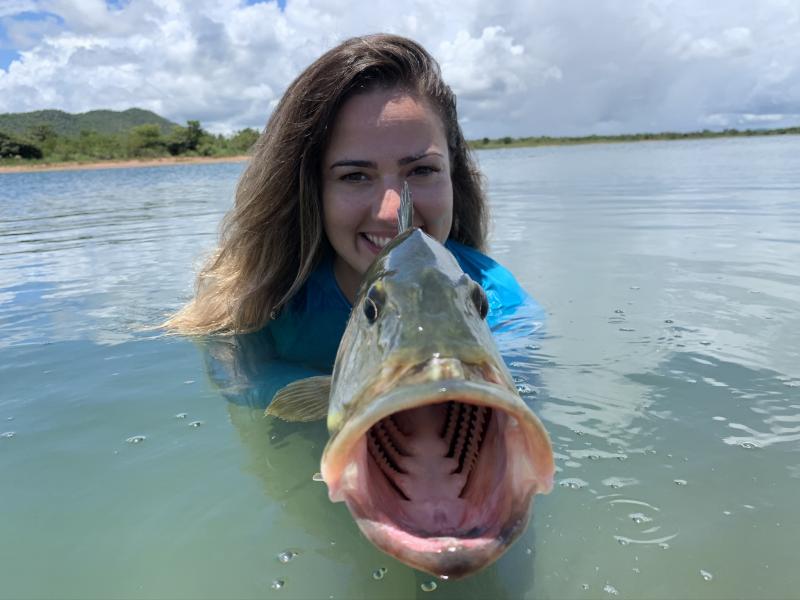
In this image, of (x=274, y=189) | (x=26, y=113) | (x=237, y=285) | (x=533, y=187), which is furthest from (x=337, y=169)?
(x=26, y=113)

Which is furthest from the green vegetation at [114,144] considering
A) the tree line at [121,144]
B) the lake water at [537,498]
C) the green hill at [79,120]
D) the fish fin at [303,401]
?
the green hill at [79,120]

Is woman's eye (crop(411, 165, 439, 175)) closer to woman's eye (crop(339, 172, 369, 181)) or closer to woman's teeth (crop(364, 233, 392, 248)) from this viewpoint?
woman's eye (crop(339, 172, 369, 181))

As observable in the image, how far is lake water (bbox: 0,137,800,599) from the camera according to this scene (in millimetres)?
2006

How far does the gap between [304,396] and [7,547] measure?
1.12 meters

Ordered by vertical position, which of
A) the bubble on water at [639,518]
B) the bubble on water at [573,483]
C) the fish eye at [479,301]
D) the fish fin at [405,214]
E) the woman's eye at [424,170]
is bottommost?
the bubble on water at [573,483]

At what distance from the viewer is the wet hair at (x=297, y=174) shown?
3500 mm

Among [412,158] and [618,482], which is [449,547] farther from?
[412,158]

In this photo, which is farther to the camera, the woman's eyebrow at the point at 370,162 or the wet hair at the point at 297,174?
the wet hair at the point at 297,174

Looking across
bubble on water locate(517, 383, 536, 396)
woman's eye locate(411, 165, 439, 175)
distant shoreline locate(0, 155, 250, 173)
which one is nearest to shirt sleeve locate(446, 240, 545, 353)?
bubble on water locate(517, 383, 536, 396)

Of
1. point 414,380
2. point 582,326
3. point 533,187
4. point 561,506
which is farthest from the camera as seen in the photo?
point 533,187

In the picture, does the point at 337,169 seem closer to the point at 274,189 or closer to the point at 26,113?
the point at 274,189

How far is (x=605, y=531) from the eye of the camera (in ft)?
7.16

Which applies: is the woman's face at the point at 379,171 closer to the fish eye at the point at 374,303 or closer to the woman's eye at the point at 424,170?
the woman's eye at the point at 424,170

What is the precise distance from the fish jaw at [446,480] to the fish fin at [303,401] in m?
0.89
